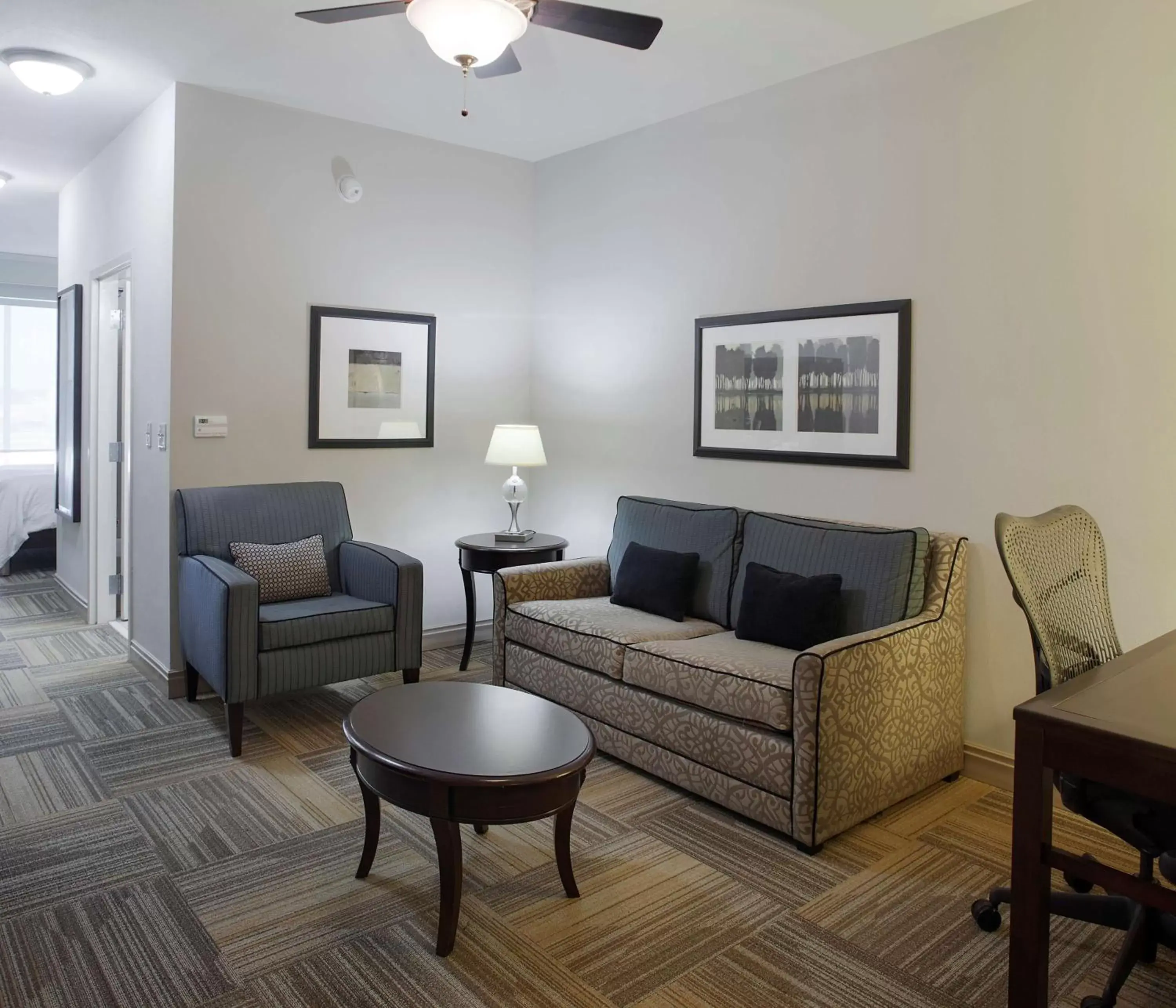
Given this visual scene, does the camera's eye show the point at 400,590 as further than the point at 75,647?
No

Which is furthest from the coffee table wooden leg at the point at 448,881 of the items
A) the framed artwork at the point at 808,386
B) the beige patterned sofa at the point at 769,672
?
the framed artwork at the point at 808,386

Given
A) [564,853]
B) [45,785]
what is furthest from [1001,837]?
[45,785]

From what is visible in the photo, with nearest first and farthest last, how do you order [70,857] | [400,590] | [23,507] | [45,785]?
[70,857] < [45,785] < [400,590] < [23,507]

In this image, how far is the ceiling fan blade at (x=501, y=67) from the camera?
267 cm

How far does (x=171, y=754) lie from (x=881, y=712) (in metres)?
2.52

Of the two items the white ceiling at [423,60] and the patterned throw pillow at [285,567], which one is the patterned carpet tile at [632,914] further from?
the white ceiling at [423,60]

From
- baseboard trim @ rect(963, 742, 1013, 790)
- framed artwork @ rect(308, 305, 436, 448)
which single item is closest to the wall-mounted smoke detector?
framed artwork @ rect(308, 305, 436, 448)

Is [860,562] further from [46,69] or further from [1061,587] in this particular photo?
[46,69]

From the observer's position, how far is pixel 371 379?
4.45m

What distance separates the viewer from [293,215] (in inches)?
164

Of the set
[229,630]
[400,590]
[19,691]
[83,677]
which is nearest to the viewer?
[229,630]

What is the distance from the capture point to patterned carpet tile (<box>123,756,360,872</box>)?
2.65 m

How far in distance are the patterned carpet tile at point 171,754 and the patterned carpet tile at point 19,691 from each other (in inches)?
27.3

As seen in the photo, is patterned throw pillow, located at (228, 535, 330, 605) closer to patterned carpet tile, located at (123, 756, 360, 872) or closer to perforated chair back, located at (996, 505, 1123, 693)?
patterned carpet tile, located at (123, 756, 360, 872)
